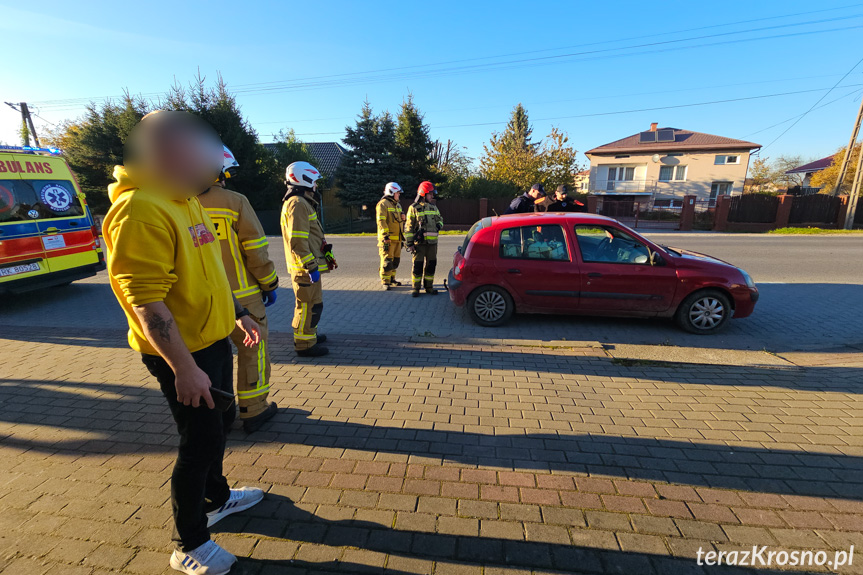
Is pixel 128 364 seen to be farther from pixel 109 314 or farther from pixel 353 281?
pixel 353 281

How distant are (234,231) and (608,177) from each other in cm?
4315

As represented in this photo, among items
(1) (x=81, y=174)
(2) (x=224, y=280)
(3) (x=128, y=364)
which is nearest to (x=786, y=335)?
(2) (x=224, y=280)

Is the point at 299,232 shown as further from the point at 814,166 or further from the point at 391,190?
the point at 814,166

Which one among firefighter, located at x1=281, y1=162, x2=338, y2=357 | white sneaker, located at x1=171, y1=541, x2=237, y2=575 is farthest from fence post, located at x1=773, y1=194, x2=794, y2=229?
white sneaker, located at x1=171, y1=541, x2=237, y2=575

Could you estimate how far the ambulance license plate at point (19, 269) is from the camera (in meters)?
6.39

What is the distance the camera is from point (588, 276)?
535 centimetres

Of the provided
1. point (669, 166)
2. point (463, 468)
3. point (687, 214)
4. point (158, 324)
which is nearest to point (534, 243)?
point (463, 468)

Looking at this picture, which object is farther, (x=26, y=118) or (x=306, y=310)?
(x=26, y=118)

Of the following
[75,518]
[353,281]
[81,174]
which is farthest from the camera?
[81,174]

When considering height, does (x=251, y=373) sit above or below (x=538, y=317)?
above

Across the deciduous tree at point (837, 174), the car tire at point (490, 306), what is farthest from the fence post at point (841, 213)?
the car tire at point (490, 306)

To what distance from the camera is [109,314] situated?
6520 mm

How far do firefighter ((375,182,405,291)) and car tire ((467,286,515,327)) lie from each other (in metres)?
2.74

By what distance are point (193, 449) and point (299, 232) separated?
2448mm
